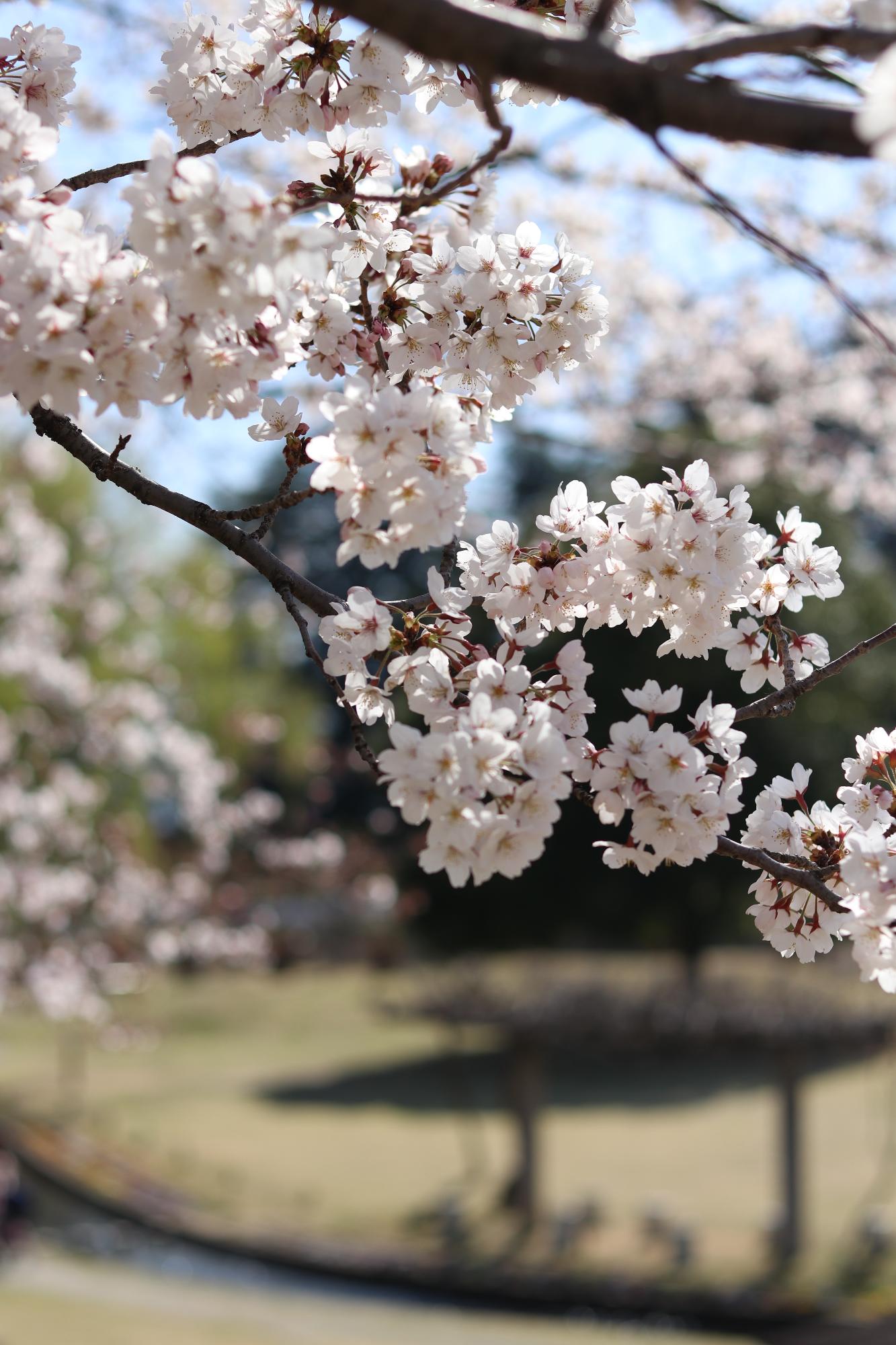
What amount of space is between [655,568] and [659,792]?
315 millimetres

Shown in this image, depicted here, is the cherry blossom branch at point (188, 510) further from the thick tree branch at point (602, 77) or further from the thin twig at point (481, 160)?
the thick tree branch at point (602, 77)

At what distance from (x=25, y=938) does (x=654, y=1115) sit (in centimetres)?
576

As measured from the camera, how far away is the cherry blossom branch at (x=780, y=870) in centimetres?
136

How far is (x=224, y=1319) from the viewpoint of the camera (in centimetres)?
787

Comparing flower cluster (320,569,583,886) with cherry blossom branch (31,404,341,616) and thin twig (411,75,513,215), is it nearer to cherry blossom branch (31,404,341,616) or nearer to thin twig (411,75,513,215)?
cherry blossom branch (31,404,341,616)

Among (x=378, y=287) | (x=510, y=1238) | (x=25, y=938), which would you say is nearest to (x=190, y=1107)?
(x=25, y=938)

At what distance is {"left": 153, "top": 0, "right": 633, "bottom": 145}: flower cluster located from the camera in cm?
165

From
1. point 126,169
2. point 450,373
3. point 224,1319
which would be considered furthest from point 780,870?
point 224,1319

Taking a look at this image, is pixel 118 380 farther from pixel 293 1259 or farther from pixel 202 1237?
pixel 202 1237

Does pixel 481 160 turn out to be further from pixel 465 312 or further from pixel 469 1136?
pixel 469 1136

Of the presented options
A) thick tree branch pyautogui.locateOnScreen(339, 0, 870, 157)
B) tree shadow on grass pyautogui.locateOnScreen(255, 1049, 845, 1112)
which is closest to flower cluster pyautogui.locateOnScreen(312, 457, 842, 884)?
thick tree branch pyautogui.locateOnScreen(339, 0, 870, 157)

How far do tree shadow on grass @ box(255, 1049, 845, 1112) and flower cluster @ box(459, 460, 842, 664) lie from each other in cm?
1012

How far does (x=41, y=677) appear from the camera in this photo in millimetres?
9938

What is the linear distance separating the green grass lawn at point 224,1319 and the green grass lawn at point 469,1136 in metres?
0.63
